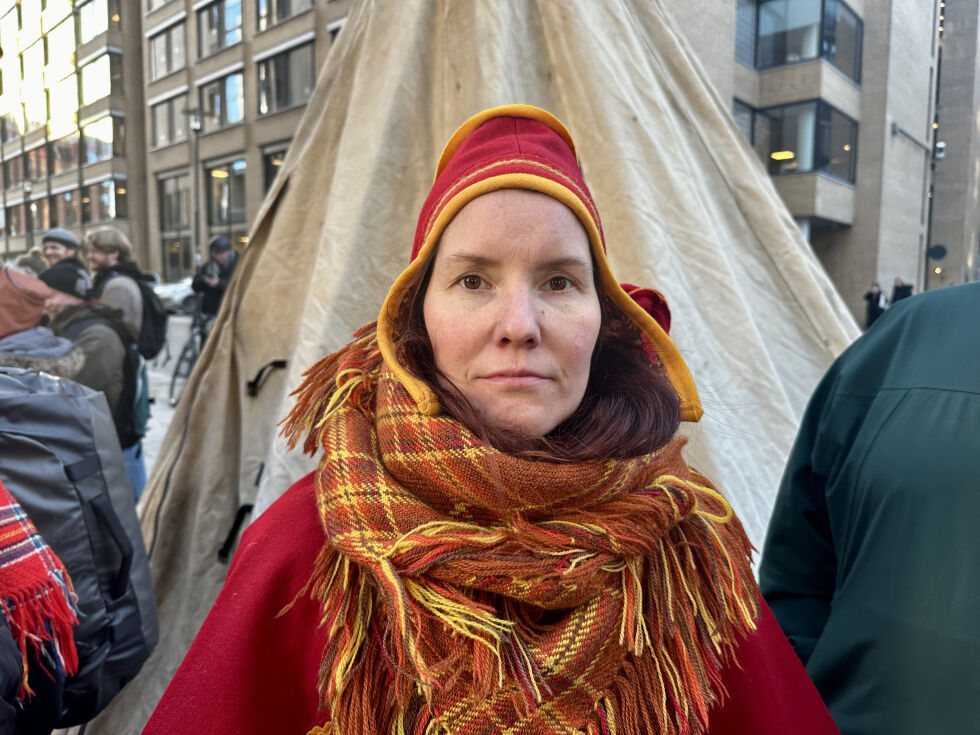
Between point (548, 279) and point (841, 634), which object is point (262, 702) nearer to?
point (548, 279)

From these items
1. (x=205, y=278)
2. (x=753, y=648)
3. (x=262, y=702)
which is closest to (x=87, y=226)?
(x=205, y=278)

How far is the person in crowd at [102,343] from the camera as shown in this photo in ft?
9.50

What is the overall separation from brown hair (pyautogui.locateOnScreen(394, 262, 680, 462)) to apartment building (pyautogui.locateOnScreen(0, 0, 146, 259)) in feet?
9.58

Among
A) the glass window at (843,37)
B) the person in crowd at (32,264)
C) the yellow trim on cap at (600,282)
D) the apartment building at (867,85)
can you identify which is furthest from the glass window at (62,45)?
the glass window at (843,37)

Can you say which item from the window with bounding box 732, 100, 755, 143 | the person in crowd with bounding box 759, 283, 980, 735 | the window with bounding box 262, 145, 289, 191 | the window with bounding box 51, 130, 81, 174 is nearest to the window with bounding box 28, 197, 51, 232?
the window with bounding box 51, 130, 81, 174

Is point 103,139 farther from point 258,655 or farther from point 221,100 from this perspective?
point 258,655

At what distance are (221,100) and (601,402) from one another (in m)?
4.21

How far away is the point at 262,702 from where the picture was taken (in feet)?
3.35

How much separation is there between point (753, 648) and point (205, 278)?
21.3ft

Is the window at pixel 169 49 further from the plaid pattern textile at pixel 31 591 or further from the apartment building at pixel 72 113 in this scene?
the plaid pattern textile at pixel 31 591

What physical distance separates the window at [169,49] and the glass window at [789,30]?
12.4ft

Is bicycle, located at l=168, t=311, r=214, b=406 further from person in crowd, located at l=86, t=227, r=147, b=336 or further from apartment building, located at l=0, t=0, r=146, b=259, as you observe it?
person in crowd, located at l=86, t=227, r=147, b=336

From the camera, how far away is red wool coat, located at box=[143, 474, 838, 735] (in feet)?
3.26

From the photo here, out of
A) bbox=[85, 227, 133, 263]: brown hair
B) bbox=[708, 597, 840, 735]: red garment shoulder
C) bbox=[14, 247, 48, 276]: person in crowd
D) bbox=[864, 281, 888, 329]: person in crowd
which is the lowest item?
bbox=[708, 597, 840, 735]: red garment shoulder
